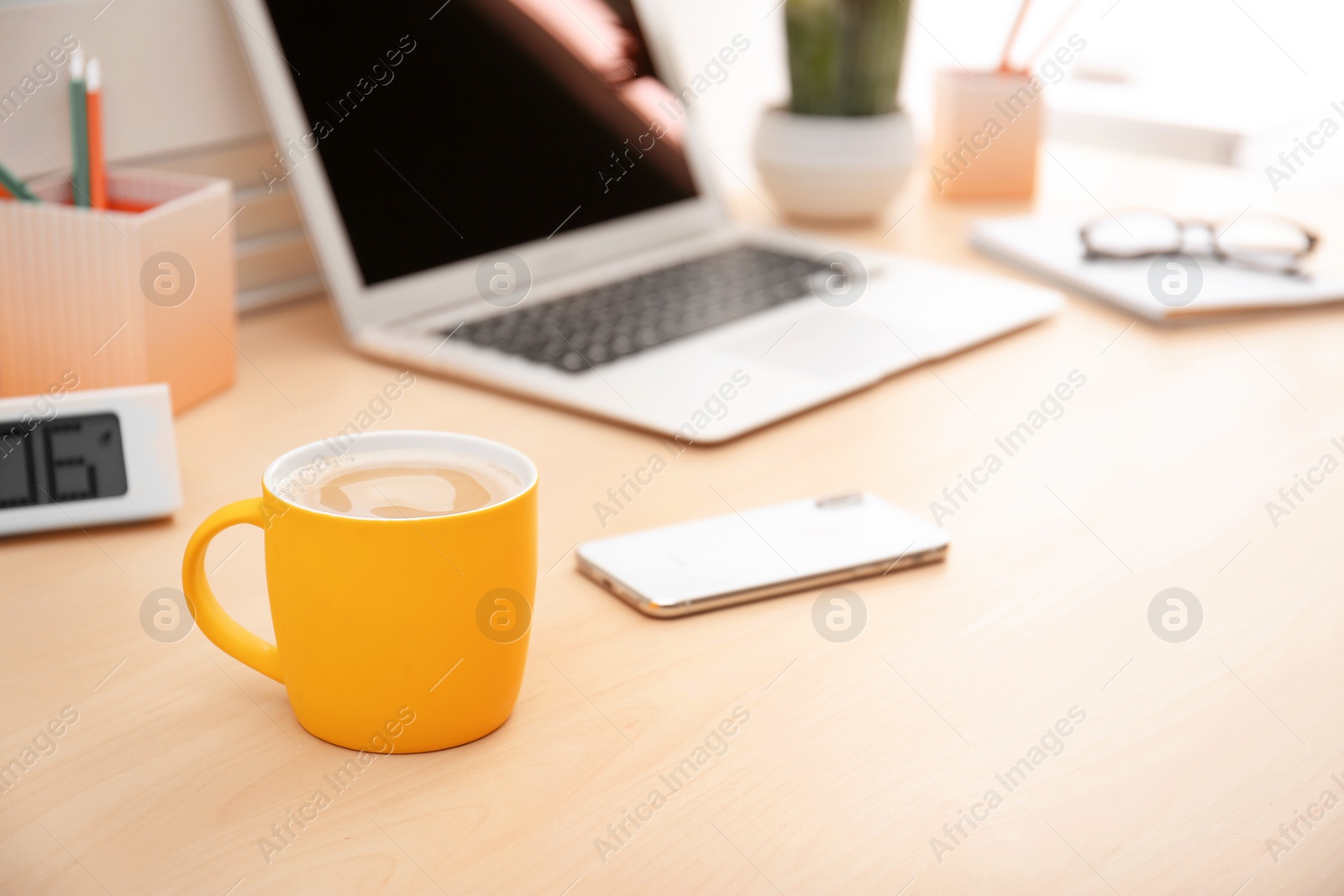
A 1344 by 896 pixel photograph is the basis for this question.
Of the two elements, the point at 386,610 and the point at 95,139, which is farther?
the point at 95,139

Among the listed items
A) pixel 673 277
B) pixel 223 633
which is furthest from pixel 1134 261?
pixel 223 633

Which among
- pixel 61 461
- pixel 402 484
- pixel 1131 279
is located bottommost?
pixel 61 461

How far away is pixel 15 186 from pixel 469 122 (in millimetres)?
384

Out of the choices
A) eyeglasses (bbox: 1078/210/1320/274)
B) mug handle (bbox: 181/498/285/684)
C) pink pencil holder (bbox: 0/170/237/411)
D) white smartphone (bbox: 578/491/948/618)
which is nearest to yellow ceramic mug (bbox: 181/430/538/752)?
mug handle (bbox: 181/498/285/684)

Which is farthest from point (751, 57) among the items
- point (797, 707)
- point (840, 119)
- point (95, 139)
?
point (797, 707)

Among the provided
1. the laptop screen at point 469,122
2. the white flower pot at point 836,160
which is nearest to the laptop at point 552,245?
the laptop screen at point 469,122

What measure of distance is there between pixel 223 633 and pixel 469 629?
0.12m

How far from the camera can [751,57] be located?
1678 mm

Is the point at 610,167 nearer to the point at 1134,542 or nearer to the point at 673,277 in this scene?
the point at 673,277

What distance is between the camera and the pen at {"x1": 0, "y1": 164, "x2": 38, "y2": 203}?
809 mm

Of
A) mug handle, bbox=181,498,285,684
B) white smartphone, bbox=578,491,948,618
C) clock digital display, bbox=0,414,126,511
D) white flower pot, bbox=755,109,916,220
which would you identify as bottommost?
clock digital display, bbox=0,414,126,511

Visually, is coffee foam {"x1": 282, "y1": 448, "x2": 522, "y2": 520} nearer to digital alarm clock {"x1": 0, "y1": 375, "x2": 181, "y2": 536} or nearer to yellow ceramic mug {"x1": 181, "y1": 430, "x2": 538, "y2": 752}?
yellow ceramic mug {"x1": 181, "y1": 430, "x2": 538, "y2": 752}

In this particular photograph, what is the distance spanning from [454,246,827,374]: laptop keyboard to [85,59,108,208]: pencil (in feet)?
0.90

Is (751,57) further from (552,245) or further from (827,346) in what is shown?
(827,346)
